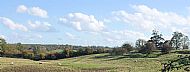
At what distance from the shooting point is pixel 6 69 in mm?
46438

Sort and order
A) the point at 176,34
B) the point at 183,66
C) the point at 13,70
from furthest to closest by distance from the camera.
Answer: the point at 176,34 < the point at 13,70 < the point at 183,66

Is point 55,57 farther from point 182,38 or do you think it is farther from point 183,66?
point 183,66

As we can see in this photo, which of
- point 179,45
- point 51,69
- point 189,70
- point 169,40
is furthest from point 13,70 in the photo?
point 179,45

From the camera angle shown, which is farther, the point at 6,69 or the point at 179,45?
the point at 179,45

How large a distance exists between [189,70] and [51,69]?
43.2 m

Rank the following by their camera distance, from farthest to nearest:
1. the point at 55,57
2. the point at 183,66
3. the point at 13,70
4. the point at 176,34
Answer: the point at 176,34, the point at 55,57, the point at 13,70, the point at 183,66

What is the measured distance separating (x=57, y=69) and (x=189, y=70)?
43491 millimetres

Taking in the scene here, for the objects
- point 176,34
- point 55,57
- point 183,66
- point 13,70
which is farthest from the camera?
point 176,34

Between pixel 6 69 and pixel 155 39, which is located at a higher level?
pixel 155 39

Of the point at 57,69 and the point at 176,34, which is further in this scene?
the point at 176,34

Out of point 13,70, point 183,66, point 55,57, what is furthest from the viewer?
point 55,57

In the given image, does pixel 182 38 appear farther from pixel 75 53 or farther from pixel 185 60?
pixel 185 60

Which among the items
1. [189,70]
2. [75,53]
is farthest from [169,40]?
[189,70]

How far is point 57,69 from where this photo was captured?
4888cm
